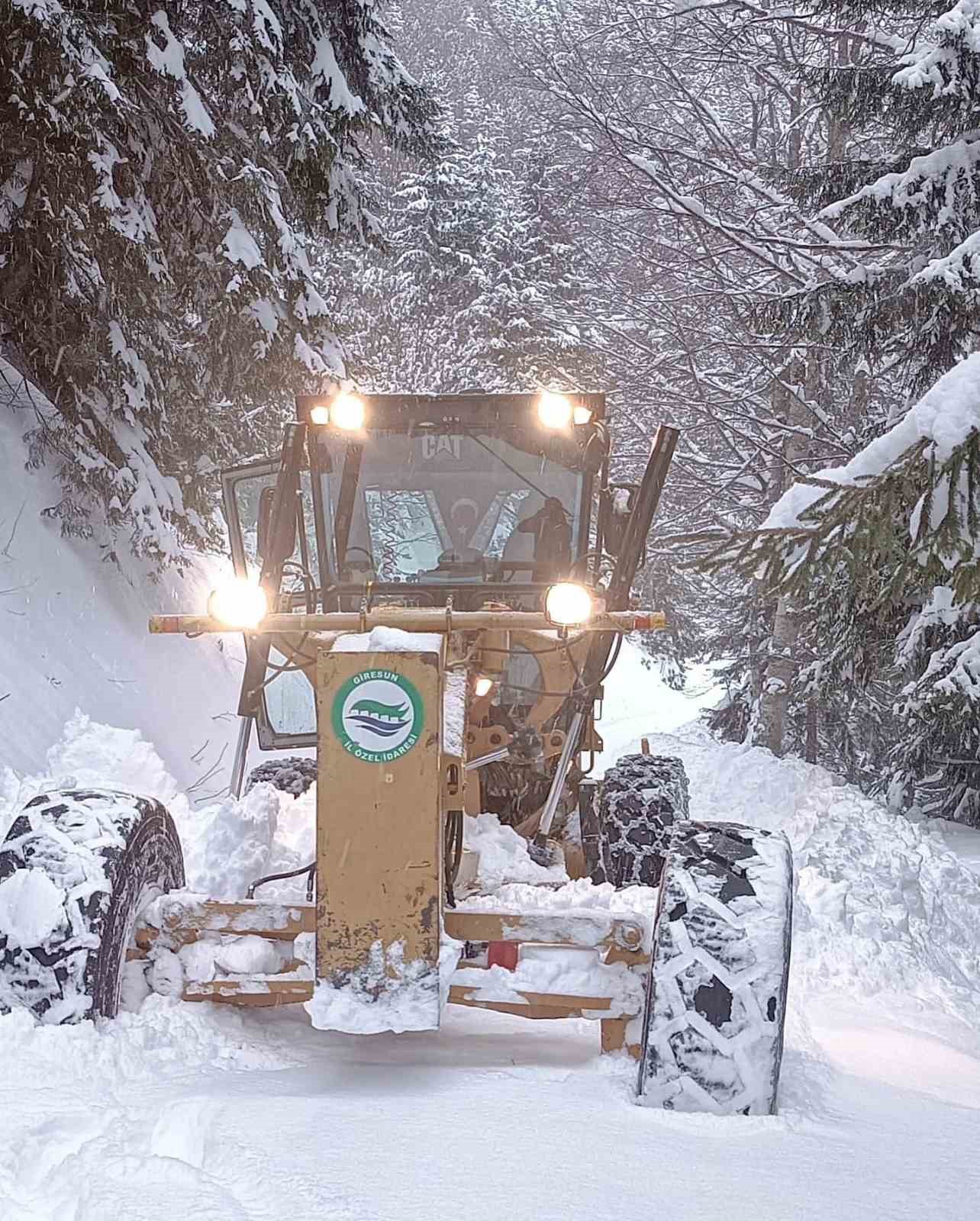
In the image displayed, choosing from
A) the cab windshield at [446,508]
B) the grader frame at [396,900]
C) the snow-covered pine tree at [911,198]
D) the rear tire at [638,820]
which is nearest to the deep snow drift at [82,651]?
the cab windshield at [446,508]

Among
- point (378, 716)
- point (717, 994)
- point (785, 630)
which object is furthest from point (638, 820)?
point (785, 630)

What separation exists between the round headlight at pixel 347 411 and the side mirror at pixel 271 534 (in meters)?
0.59

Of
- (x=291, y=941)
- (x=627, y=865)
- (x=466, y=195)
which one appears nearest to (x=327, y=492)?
(x=627, y=865)

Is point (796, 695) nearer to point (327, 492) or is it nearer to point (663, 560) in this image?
point (663, 560)

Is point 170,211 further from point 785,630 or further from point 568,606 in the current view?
point 785,630

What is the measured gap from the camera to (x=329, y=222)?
410 inches

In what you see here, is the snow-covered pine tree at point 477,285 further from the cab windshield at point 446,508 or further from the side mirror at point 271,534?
the side mirror at point 271,534

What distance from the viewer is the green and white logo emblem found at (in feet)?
11.9

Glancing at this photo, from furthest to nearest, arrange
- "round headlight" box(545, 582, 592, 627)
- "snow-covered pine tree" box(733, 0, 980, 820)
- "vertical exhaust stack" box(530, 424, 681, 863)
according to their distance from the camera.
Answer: "snow-covered pine tree" box(733, 0, 980, 820), "vertical exhaust stack" box(530, 424, 681, 863), "round headlight" box(545, 582, 592, 627)

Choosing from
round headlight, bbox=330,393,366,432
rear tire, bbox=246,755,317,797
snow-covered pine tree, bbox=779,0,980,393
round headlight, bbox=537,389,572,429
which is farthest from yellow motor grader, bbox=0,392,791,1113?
snow-covered pine tree, bbox=779,0,980,393

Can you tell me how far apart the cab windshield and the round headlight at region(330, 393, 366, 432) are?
0.11 meters

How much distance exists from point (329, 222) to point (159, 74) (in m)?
2.33

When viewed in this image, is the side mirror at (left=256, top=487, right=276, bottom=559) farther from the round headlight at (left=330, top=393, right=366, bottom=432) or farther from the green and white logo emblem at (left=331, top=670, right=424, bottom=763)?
the green and white logo emblem at (left=331, top=670, right=424, bottom=763)

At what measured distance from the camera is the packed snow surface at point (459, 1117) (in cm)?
268
